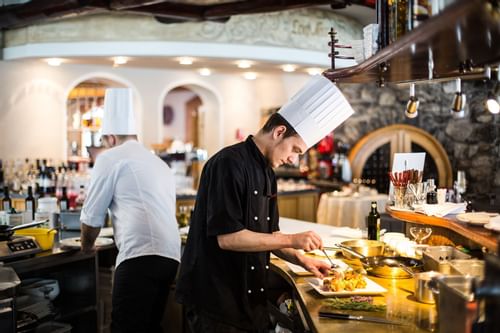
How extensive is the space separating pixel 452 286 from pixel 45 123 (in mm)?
7421

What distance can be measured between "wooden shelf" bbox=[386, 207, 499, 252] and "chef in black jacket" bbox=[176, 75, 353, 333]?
63 centimetres

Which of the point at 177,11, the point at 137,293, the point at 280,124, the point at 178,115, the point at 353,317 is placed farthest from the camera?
the point at 178,115

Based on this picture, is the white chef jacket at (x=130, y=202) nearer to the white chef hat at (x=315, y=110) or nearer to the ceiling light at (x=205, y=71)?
the white chef hat at (x=315, y=110)

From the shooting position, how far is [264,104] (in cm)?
996

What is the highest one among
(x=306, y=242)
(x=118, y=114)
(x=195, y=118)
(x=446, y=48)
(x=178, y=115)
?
(x=178, y=115)

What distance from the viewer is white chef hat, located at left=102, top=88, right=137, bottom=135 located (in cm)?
342

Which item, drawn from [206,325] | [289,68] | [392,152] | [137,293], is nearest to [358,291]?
[206,325]

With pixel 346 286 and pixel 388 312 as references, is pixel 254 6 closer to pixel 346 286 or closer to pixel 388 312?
pixel 346 286

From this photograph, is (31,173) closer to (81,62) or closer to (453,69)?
(81,62)

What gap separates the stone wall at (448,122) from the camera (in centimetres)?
866

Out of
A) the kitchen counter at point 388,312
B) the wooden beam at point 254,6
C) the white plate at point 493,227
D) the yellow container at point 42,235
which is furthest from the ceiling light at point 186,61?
the white plate at point 493,227

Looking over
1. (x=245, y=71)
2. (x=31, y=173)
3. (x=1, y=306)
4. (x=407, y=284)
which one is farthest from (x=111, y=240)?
(x=245, y=71)

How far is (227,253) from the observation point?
7.96 ft

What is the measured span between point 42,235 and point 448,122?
290 inches
